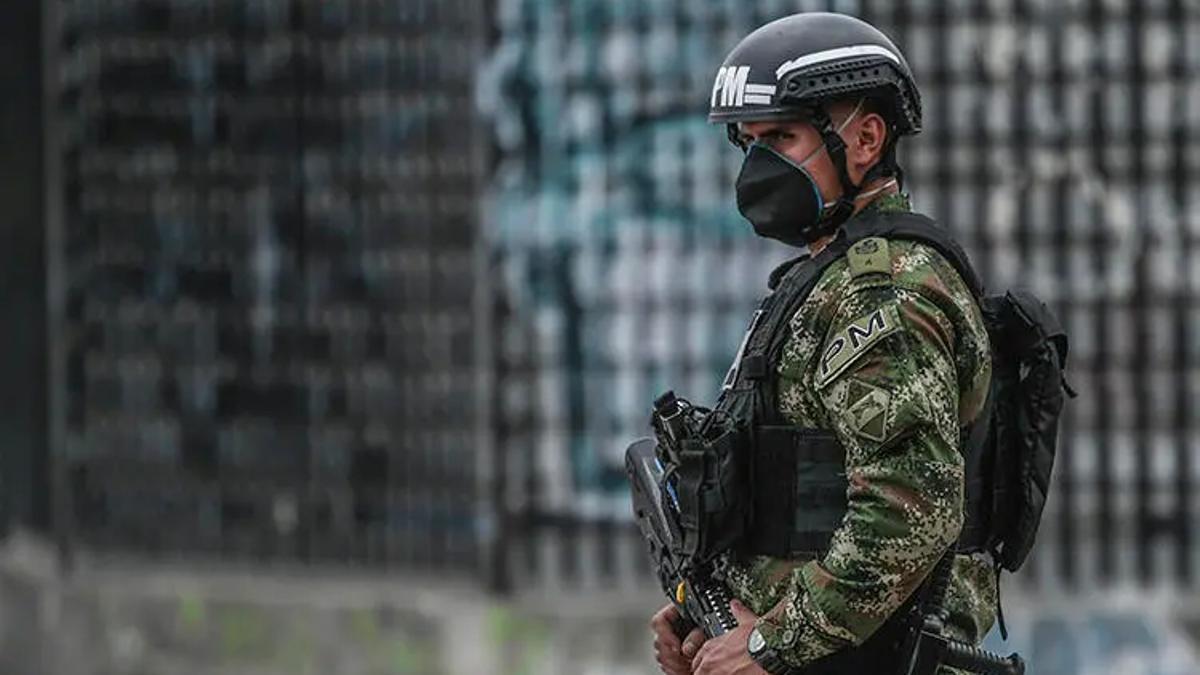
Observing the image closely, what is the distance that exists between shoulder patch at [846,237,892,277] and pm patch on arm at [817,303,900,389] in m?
0.07

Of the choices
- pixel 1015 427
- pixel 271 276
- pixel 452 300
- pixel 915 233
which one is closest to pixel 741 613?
pixel 1015 427

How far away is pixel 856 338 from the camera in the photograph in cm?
354

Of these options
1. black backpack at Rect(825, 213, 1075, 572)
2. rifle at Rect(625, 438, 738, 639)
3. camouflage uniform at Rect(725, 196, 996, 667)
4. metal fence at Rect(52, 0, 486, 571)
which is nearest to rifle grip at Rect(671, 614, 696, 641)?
rifle at Rect(625, 438, 738, 639)

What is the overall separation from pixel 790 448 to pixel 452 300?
4.29 m

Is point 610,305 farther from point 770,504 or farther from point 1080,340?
point 770,504

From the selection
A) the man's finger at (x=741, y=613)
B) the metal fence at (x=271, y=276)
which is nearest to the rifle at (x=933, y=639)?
the man's finger at (x=741, y=613)

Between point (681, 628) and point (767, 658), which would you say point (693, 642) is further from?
point (767, 658)

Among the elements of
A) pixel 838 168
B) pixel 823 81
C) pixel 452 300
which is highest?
pixel 823 81

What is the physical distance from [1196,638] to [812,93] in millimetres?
3999

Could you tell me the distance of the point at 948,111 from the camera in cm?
734

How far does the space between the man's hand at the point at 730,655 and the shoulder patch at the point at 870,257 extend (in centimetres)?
55

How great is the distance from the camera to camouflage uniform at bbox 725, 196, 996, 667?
349 centimetres

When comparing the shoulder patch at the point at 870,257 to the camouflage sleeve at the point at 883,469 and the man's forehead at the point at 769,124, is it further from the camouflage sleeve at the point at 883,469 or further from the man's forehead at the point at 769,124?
the man's forehead at the point at 769,124

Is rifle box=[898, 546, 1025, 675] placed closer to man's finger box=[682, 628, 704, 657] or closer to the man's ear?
man's finger box=[682, 628, 704, 657]
